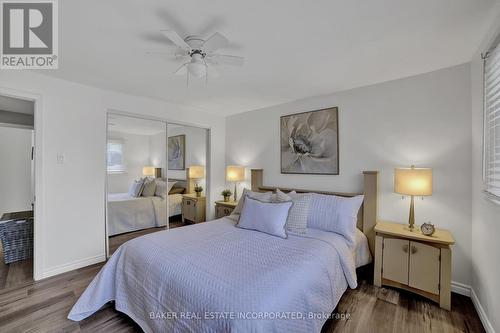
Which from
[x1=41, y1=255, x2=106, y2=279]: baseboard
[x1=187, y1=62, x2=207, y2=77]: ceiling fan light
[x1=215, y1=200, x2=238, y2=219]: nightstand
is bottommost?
[x1=41, y1=255, x2=106, y2=279]: baseboard

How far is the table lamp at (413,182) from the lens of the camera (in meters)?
2.20

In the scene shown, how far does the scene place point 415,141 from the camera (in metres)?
2.51

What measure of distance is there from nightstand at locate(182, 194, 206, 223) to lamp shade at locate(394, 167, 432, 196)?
322 cm

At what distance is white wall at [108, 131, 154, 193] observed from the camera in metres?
3.24

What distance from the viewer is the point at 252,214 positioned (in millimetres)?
2504

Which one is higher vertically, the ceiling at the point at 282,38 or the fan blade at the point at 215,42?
the ceiling at the point at 282,38

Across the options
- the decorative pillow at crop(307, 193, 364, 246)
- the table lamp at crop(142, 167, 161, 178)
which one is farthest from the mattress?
the table lamp at crop(142, 167, 161, 178)

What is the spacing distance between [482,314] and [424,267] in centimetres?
47

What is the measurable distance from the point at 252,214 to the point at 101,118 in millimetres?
2442

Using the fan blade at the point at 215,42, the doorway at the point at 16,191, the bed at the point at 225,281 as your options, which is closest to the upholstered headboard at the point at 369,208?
the bed at the point at 225,281

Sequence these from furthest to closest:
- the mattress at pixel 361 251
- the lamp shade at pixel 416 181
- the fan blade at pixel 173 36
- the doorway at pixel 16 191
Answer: the doorway at pixel 16 191
the mattress at pixel 361 251
the lamp shade at pixel 416 181
the fan blade at pixel 173 36

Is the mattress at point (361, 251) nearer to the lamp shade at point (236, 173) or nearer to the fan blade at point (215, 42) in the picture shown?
the lamp shade at point (236, 173)

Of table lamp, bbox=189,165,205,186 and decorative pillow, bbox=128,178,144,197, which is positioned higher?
table lamp, bbox=189,165,205,186

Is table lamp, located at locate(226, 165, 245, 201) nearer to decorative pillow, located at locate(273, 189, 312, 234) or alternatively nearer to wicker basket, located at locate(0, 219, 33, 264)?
decorative pillow, located at locate(273, 189, 312, 234)
